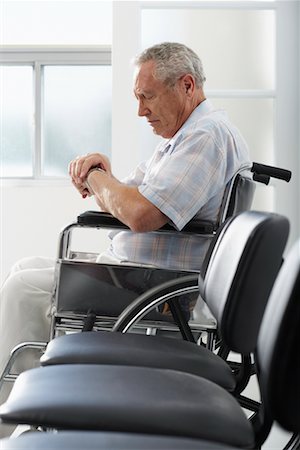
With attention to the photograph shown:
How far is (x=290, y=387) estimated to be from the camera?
1253 mm

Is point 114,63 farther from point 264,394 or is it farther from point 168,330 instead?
point 264,394

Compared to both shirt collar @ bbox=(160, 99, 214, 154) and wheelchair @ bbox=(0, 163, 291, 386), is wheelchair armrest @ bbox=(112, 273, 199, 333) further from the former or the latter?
shirt collar @ bbox=(160, 99, 214, 154)

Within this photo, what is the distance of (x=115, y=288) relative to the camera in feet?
Result: 8.01

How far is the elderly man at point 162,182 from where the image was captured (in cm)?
252

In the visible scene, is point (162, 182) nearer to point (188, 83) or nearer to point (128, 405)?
point (188, 83)

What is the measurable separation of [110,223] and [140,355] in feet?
1.99

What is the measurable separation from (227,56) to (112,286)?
2.05m

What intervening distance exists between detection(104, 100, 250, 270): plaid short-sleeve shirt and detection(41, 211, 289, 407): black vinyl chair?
0.34 metres

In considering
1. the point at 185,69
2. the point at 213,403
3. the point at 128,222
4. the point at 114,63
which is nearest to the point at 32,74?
the point at 114,63

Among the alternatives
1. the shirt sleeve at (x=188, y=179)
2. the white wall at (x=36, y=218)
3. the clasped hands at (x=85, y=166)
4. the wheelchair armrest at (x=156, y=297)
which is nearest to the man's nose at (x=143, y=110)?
the clasped hands at (x=85, y=166)

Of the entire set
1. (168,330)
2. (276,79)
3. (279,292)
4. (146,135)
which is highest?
(276,79)

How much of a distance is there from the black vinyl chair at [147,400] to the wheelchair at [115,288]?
2.16 ft

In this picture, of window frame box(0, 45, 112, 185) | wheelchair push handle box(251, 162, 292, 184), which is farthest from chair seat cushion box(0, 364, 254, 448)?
window frame box(0, 45, 112, 185)

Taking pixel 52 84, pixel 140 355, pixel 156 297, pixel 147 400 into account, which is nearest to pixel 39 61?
pixel 52 84
